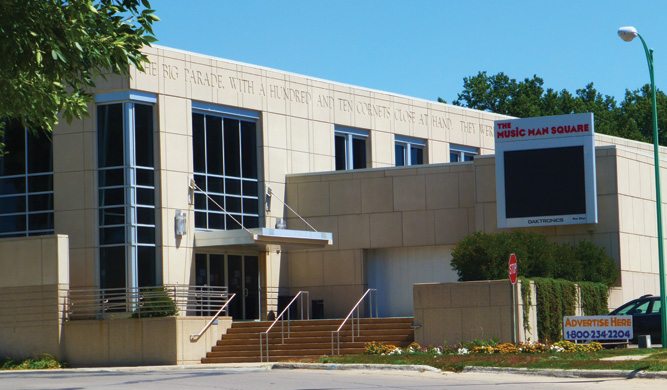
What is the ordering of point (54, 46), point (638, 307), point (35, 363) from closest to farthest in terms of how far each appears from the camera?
point (54, 46), point (638, 307), point (35, 363)

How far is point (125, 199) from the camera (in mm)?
33469

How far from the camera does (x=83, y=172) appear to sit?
3397 cm

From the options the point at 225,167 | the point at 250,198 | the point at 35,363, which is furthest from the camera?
the point at 250,198

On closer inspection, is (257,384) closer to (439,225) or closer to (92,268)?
(92,268)

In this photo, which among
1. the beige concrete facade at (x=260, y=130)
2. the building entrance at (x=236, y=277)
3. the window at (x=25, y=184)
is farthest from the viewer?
the building entrance at (x=236, y=277)

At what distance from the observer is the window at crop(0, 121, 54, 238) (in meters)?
34.7

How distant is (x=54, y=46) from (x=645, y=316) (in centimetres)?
2044

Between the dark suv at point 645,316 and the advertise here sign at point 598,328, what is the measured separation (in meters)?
3.46

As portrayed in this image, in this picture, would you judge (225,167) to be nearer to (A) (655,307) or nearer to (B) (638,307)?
(B) (638,307)

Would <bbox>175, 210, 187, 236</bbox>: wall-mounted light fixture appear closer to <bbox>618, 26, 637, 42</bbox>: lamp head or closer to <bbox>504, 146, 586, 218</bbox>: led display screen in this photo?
<bbox>504, 146, 586, 218</bbox>: led display screen

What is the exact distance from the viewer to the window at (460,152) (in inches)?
1801

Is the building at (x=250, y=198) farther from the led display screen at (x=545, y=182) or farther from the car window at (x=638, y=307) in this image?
the car window at (x=638, y=307)

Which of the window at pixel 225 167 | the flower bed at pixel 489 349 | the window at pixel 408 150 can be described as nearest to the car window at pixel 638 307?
the flower bed at pixel 489 349

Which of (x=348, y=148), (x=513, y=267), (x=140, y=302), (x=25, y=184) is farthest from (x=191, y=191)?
(x=513, y=267)
